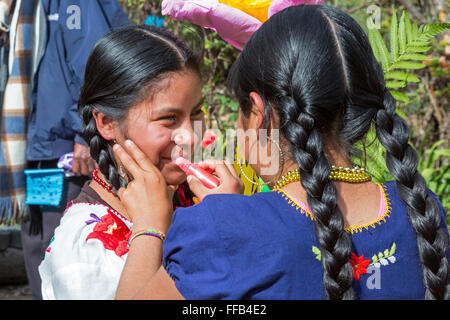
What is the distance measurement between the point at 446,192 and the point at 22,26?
9.44ft

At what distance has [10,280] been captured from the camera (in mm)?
4078

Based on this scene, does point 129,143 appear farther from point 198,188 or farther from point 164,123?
point 198,188

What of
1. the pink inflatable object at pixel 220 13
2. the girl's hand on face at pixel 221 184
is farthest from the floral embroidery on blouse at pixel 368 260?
the pink inflatable object at pixel 220 13

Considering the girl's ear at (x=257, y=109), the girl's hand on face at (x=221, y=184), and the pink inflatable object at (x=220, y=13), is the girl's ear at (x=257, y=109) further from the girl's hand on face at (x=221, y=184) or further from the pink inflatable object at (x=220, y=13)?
the pink inflatable object at (x=220, y=13)

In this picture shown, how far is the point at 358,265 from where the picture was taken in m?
1.22

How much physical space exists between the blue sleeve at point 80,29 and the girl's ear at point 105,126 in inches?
44.1

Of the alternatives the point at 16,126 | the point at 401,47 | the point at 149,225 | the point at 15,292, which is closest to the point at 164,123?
the point at 149,225

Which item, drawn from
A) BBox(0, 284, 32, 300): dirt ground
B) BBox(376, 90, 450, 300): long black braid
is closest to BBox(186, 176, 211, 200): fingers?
BBox(376, 90, 450, 300): long black braid

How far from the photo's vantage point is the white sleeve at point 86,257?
1433mm

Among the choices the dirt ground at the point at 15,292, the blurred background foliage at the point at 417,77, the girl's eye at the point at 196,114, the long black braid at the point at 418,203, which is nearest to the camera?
the long black braid at the point at 418,203

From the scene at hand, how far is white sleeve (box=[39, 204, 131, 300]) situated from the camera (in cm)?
143

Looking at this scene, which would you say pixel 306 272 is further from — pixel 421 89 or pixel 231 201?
pixel 421 89

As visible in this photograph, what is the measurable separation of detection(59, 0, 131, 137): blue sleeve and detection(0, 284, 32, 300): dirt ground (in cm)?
167

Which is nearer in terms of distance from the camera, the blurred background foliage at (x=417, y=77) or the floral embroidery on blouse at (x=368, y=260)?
the floral embroidery on blouse at (x=368, y=260)
